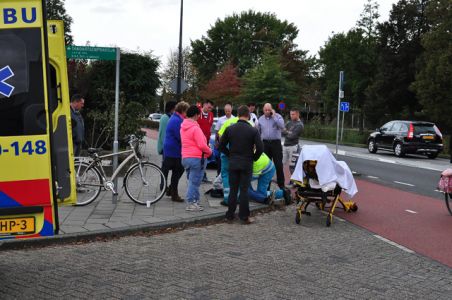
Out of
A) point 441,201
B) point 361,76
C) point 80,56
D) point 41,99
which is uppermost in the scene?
point 361,76

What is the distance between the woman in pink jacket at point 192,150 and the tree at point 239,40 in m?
58.8

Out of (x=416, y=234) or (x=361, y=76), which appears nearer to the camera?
(x=416, y=234)

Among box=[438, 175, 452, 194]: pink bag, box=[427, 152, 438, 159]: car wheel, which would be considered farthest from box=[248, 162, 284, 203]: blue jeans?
box=[427, 152, 438, 159]: car wheel

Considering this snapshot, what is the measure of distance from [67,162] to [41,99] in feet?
3.12

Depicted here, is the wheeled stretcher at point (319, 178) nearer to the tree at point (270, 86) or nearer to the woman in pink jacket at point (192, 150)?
the woman in pink jacket at point (192, 150)

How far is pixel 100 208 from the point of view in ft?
28.8

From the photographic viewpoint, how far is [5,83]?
4430mm

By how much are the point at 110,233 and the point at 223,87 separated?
178ft

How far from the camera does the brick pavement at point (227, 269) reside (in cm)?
496

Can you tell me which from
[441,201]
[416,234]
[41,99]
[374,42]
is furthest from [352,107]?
[41,99]

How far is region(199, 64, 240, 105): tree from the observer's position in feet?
198

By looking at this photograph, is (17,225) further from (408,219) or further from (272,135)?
(272,135)

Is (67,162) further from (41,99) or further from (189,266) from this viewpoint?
(189,266)

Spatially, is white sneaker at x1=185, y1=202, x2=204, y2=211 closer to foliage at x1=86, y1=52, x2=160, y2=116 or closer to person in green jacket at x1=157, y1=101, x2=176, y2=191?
person in green jacket at x1=157, y1=101, x2=176, y2=191
